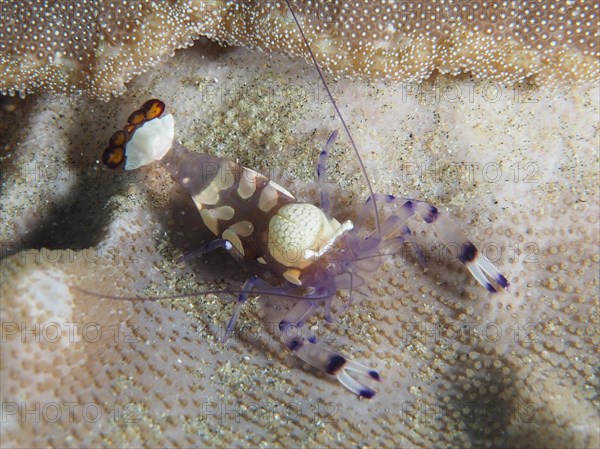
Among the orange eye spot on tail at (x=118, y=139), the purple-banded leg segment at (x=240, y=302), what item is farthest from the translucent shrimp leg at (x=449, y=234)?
the orange eye spot on tail at (x=118, y=139)

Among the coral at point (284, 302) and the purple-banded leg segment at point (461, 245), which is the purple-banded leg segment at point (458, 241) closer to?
the purple-banded leg segment at point (461, 245)

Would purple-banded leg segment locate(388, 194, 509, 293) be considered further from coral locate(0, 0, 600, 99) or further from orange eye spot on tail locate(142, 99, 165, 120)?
orange eye spot on tail locate(142, 99, 165, 120)

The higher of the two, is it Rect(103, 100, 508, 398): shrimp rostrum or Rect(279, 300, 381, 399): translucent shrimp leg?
Rect(103, 100, 508, 398): shrimp rostrum

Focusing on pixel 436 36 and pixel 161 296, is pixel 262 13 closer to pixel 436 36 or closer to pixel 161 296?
pixel 436 36

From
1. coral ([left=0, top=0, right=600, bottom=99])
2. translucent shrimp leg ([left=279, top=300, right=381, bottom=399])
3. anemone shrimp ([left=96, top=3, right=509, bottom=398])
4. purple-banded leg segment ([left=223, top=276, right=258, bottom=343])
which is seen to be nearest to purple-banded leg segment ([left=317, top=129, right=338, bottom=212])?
anemone shrimp ([left=96, top=3, right=509, bottom=398])

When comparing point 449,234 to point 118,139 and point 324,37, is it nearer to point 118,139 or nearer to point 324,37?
point 324,37

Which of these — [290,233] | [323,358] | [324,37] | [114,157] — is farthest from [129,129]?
[323,358]

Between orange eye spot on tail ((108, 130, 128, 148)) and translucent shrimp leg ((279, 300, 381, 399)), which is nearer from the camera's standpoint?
translucent shrimp leg ((279, 300, 381, 399))

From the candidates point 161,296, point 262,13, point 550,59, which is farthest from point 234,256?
point 550,59
